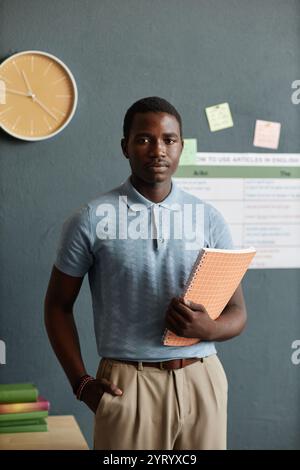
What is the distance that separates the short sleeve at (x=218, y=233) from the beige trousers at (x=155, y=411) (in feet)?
0.74

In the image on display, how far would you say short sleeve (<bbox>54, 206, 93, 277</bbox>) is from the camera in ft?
4.02

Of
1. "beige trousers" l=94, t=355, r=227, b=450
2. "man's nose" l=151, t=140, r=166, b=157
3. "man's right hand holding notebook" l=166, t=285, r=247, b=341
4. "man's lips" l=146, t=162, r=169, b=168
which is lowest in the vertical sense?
"beige trousers" l=94, t=355, r=227, b=450

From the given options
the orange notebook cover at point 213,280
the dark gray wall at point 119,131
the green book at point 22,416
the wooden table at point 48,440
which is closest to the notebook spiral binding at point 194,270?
the orange notebook cover at point 213,280

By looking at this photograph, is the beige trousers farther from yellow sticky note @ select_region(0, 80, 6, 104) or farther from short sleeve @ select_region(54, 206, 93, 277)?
yellow sticky note @ select_region(0, 80, 6, 104)

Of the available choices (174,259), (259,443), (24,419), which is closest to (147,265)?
(174,259)

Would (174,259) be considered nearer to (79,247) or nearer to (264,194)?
(79,247)

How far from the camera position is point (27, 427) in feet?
5.66

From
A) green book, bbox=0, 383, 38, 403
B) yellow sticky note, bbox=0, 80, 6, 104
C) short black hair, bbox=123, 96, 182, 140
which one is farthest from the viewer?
yellow sticky note, bbox=0, 80, 6, 104

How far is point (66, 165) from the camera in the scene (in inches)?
78.3

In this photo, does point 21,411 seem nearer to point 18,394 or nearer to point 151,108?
point 18,394

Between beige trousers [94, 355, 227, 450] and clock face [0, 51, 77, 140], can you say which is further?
clock face [0, 51, 77, 140]

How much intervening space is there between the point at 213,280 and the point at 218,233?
136mm

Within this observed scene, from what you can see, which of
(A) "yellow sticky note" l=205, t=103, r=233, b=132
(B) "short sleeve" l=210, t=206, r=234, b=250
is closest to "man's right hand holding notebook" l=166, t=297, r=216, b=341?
(B) "short sleeve" l=210, t=206, r=234, b=250

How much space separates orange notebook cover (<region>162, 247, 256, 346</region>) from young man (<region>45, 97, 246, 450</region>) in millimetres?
17
